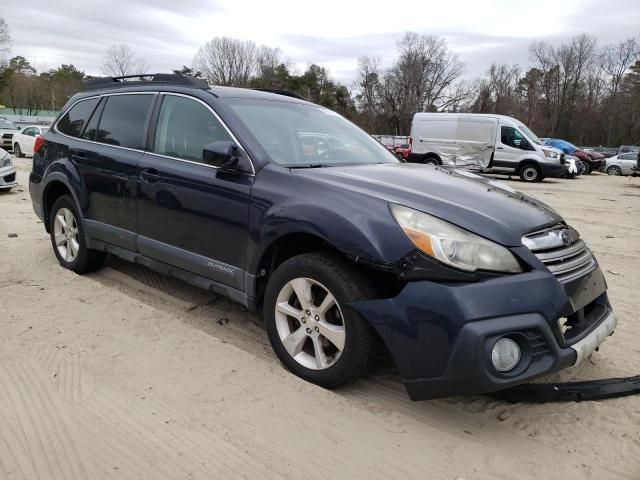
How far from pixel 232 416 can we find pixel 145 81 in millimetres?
3037

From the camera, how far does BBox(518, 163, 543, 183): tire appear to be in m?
18.6

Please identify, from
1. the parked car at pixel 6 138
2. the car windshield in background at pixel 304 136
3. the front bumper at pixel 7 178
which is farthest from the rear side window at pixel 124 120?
the parked car at pixel 6 138

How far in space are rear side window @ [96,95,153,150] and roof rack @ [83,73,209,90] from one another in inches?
6.7

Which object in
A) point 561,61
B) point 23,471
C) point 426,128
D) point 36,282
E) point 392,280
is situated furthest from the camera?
point 561,61

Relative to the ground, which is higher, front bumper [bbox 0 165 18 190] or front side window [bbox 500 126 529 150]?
front side window [bbox 500 126 529 150]

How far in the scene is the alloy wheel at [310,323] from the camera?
9.29ft

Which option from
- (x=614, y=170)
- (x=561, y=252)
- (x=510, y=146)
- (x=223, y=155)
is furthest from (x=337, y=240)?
(x=614, y=170)

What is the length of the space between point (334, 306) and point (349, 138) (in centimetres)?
176

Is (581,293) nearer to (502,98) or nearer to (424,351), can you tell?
(424,351)

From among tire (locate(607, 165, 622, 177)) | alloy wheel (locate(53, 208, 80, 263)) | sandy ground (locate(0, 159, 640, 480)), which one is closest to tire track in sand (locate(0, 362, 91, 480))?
sandy ground (locate(0, 159, 640, 480))

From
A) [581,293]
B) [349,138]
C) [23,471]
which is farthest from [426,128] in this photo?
[23,471]

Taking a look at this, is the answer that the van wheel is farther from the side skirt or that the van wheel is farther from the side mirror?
the side mirror

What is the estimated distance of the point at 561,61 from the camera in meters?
67.9

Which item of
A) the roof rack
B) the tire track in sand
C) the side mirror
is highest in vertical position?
the roof rack
